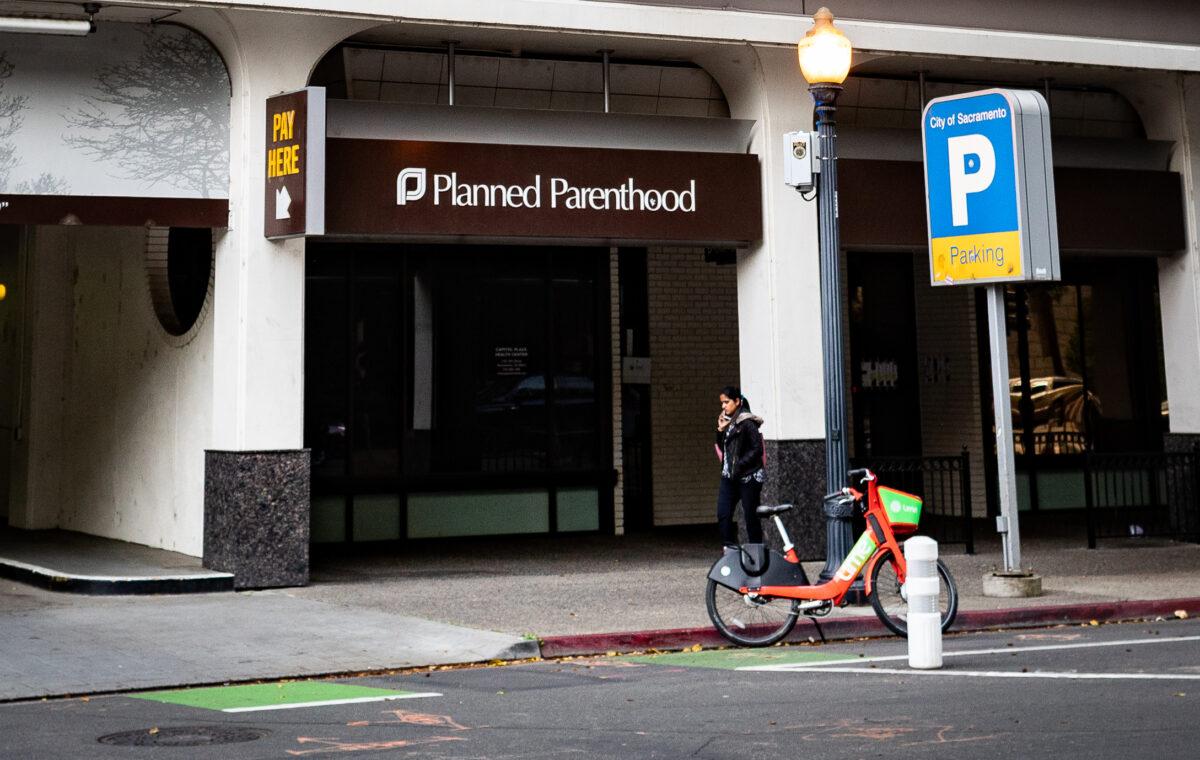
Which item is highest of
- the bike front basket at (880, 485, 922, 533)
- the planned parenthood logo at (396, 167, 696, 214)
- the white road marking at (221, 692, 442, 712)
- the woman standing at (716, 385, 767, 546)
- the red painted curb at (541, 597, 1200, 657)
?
the planned parenthood logo at (396, 167, 696, 214)

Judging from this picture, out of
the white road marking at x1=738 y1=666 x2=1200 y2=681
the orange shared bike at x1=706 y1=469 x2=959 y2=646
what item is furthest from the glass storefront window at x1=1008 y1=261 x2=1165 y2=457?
the white road marking at x1=738 y1=666 x2=1200 y2=681

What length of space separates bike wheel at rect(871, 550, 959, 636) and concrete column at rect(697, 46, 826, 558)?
13.7 ft

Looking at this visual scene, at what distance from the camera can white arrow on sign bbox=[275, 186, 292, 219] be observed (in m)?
13.3

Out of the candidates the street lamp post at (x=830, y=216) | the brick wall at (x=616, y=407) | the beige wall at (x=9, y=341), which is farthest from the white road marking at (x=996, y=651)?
the beige wall at (x=9, y=341)

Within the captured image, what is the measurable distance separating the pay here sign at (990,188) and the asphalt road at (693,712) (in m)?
4.32

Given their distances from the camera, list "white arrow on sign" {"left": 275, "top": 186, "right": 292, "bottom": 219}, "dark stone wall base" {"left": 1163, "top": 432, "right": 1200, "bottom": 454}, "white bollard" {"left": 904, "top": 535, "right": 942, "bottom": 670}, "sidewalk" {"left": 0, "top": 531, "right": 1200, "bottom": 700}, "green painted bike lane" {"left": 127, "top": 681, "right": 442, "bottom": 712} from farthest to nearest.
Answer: "dark stone wall base" {"left": 1163, "top": 432, "right": 1200, "bottom": 454}
"white arrow on sign" {"left": 275, "top": 186, "right": 292, "bottom": 219}
"sidewalk" {"left": 0, "top": 531, "right": 1200, "bottom": 700}
"white bollard" {"left": 904, "top": 535, "right": 942, "bottom": 670}
"green painted bike lane" {"left": 127, "top": 681, "right": 442, "bottom": 712}

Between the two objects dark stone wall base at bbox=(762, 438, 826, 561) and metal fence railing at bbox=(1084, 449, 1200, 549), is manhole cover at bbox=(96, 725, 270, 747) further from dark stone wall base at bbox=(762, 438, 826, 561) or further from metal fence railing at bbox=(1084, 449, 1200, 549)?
metal fence railing at bbox=(1084, 449, 1200, 549)

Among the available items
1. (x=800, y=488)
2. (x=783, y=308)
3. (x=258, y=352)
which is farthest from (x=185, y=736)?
(x=783, y=308)

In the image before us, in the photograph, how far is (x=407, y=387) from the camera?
57.0 feet

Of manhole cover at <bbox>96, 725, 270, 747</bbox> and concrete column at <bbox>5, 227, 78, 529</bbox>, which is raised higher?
concrete column at <bbox>5, 227, 78, 529</bbox>

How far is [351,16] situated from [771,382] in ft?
18.3

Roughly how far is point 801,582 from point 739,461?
9.97 ft

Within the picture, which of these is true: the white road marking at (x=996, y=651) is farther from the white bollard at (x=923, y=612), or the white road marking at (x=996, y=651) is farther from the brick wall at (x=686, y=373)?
the brick wall at (x=686, y=373)

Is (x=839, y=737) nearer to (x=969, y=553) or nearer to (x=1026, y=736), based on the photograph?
(x=1026, y=736)
